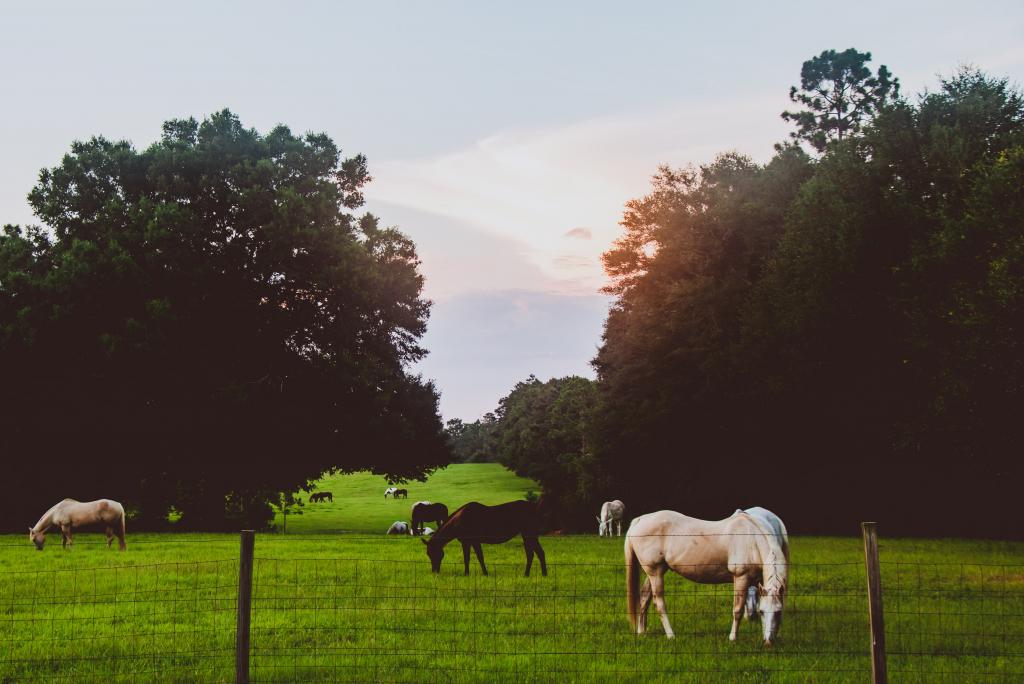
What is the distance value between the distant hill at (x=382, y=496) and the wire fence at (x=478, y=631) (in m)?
27.7

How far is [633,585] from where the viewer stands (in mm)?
12586

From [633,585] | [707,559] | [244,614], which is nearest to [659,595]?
[633,585]

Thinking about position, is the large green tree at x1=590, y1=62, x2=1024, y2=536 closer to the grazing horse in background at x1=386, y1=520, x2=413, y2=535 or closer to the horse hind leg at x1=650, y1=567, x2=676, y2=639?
the grazing horse in background at x1=386, y1=520, x2=413, y2=535

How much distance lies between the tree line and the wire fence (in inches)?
415

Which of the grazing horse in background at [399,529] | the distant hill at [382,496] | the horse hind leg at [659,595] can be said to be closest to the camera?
the horse hind leg at [659,595]

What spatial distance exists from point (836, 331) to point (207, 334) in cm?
2555

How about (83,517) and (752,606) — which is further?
(83,517)

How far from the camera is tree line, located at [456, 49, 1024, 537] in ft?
86.2

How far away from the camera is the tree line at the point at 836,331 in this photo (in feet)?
86.2

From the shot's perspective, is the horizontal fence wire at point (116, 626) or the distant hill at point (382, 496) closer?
the horizontal fence wire at point (116, 626)

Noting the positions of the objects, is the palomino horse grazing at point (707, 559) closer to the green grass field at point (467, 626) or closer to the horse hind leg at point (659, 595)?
the horse hind leg at point (659, 595)

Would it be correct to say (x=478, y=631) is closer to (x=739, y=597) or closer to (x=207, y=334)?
(x=739, y=597)

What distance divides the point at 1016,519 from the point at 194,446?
3520 cm

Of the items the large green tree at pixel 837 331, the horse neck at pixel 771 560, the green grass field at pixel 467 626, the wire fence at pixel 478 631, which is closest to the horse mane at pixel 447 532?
the green grass field at pixel 467 626
